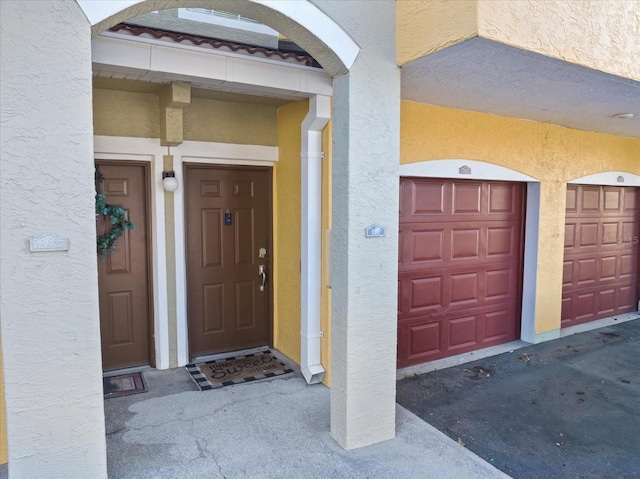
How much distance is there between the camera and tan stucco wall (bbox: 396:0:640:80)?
2949mm

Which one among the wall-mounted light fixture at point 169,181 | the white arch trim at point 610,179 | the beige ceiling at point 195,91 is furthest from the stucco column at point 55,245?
the white arch trim at point 610,179

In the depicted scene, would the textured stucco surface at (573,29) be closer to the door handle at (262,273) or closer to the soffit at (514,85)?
the soffit at (514,85)

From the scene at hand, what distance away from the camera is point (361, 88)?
11.1 ft

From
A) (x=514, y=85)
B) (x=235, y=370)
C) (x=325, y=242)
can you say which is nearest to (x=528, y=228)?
(x=514, y=85)

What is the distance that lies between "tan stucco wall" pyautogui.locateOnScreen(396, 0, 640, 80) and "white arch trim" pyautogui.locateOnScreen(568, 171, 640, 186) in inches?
129

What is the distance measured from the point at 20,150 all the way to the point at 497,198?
17.6ft

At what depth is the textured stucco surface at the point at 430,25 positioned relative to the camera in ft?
9.62

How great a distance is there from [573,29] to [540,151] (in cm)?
306

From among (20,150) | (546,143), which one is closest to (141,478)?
(20,150)

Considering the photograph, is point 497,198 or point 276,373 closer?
point 276,373

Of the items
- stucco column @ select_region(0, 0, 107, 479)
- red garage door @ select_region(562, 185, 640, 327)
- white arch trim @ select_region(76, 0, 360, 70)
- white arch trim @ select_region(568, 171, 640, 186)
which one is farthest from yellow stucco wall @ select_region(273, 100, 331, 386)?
red garage door @ select_region(562, 185, 640, 327)

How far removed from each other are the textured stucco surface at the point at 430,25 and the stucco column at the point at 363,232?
0.08 metres

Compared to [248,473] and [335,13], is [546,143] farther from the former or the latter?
[248,473]

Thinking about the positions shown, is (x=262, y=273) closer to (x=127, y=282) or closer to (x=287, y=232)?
(x=287, y=232)
